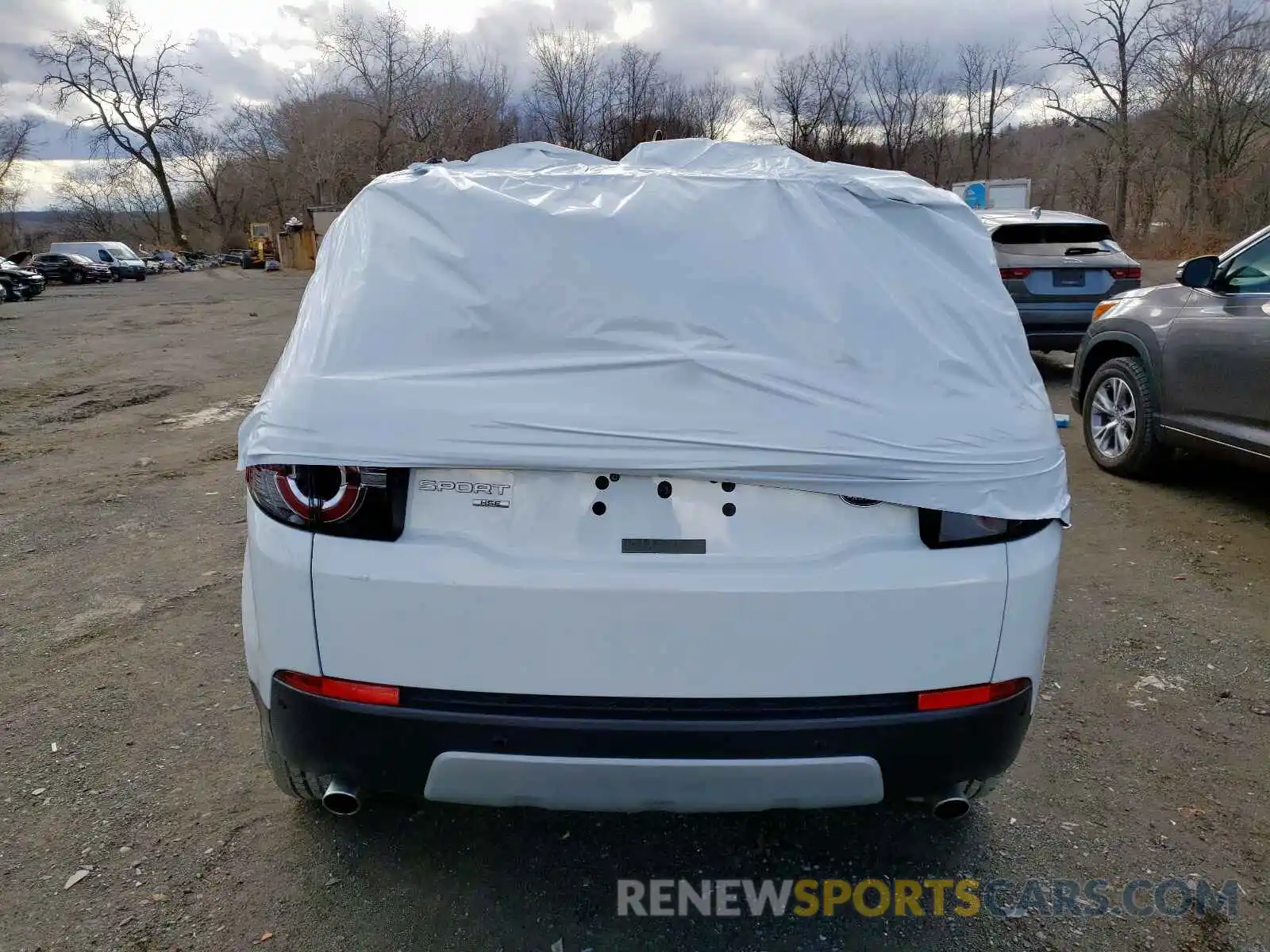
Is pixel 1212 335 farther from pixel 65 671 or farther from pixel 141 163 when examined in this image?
pixel 141 163

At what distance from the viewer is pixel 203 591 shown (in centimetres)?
437

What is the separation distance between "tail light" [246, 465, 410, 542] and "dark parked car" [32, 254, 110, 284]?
48029 millimetres

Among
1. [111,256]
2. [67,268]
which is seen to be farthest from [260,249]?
[67,268]

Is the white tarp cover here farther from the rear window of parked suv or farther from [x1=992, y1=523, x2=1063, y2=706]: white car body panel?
the rear window of parked suv

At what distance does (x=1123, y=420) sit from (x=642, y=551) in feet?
17.9

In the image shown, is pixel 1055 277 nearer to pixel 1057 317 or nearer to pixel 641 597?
pixel 1057 317

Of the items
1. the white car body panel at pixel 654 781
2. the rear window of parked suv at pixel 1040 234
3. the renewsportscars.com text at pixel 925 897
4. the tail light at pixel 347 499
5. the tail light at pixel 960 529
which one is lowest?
the renewsportscars.com text at pixel 925 897

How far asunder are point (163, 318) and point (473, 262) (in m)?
22.1

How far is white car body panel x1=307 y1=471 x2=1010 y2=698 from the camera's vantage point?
6.06 feet

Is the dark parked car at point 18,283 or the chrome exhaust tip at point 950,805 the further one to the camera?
the dark parked car at point 18,283

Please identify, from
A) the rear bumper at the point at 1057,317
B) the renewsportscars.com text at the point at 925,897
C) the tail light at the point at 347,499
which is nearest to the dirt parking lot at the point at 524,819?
the renewsportscars.com text at the point at 925,897

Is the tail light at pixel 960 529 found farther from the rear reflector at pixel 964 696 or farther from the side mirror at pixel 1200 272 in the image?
the side mirror at pixel 1200 272

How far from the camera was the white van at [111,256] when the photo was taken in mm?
43469

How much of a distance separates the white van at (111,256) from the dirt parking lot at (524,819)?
4605 cm
